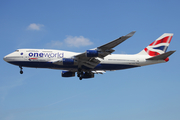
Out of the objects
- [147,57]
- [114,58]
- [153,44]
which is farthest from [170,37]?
[114,58]

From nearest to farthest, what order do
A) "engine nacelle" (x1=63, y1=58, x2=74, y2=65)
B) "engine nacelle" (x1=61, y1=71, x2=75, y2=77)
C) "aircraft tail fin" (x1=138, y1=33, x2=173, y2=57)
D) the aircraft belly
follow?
1. "engine nacelle" (x1=63, y1=58, x2=74, y2=65)
2. the aircraft belly
3. "aircraft tail fin" (x1=138, y1=33, x2=173, y2=57)
4. "engine nacelle" (x1=61, y1=71, x2=75, y2=77)

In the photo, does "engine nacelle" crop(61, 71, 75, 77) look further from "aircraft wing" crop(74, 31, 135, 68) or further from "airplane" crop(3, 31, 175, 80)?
"aircraft wing" crop(74, 31, 135, 68)

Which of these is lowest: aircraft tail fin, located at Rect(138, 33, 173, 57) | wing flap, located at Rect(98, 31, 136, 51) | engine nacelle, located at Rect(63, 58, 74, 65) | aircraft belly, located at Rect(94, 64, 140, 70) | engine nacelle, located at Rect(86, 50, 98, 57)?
aircraft belly, located at Rect(94, 64, 140, 70)

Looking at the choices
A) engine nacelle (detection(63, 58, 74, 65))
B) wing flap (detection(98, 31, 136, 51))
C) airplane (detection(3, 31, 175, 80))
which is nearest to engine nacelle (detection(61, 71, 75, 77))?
airplane (detection(3, 31, 175, 80))

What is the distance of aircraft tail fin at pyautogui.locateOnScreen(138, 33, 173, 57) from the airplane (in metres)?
0.60

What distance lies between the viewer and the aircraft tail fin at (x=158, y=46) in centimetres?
4572

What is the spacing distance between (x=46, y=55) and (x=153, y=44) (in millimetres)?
21435

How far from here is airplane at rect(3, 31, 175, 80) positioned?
37.0 metres

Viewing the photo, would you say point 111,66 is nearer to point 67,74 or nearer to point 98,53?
point 98,53

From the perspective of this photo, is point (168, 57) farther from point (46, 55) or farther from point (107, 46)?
point (46, 55)

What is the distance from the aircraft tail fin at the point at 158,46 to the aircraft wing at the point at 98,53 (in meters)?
10.9

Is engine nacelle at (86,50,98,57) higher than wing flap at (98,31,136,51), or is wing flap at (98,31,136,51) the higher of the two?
wing flap at (98,31,136,51)

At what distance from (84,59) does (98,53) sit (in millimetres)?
3985

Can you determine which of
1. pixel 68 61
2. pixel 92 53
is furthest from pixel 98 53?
pixel 68 61
